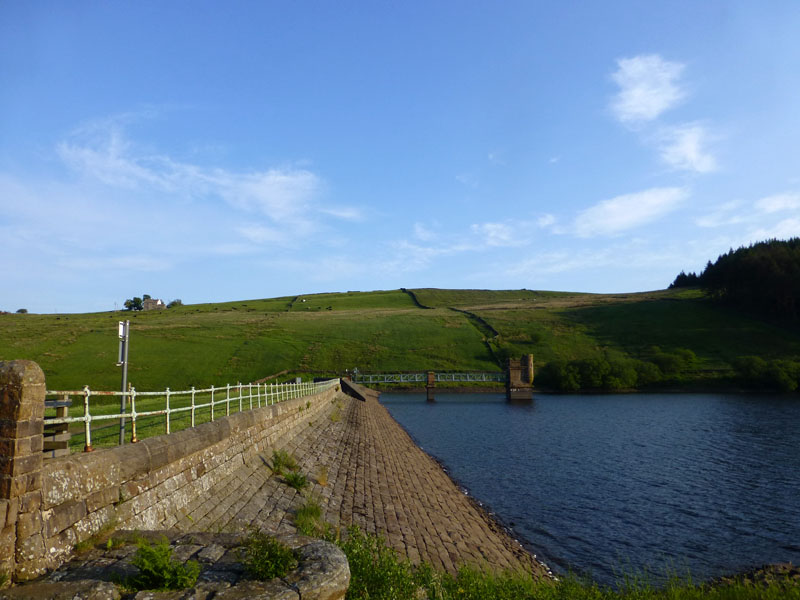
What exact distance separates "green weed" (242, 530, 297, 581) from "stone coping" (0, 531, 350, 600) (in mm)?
77

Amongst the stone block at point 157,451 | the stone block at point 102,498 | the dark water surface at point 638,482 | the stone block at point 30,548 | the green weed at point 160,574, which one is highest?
the stone block at point 157,451

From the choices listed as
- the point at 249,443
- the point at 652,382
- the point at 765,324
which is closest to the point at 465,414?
the point at 652,382

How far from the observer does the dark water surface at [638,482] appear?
1567 cm

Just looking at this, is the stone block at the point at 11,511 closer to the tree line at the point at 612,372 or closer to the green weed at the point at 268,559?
the green weed at the point at 268,559

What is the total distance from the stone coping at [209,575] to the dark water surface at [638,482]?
10.7 meters

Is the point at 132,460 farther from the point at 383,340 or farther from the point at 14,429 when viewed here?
the point at 383,340

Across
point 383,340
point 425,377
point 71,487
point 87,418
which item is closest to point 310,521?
point 87,418

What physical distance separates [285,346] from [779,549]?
77.3 m

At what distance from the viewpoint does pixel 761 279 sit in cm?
10031

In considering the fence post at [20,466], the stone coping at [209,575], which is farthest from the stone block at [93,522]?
the fence post at [20,466]

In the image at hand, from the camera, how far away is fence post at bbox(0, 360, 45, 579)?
550 centimetres

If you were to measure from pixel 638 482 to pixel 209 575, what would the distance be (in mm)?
22632

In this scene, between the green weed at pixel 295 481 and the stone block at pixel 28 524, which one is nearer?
the stone block at pixel 28 524

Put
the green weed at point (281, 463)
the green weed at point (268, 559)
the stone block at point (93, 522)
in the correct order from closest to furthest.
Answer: the green weed at point (268, 559) → the stone block at point (93, 522) → the green weed at point (281, 463)
